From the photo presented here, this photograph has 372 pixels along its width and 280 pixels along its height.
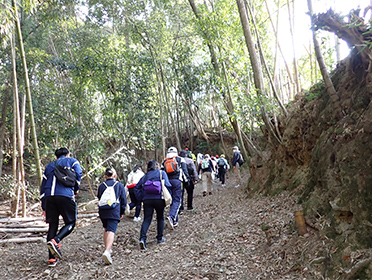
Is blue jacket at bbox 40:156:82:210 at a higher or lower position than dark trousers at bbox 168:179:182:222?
higher

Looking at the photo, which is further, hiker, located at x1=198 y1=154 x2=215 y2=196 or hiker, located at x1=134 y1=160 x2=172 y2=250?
hiker, located at x1=198 y1=154 x2=215 y2=196

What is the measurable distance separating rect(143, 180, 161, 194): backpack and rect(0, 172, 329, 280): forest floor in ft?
3.71

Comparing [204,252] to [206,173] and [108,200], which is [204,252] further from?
[206,173]

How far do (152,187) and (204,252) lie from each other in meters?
1.64

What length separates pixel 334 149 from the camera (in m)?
4.65

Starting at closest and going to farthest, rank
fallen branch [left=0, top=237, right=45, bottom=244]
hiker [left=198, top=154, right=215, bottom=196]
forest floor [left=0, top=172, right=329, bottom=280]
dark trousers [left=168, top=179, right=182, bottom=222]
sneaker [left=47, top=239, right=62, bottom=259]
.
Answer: forest floor [left=0, top=172, right=329, bottom=280], sneaker [left=47, top=239, right=62, bottom=259], fallen branch [left=0, top=237, right=45, bottom=244], dark trousers [left=168, top=179, right=182, bottom=222], hiker [left=198, top=154, right=215, bottom=196]

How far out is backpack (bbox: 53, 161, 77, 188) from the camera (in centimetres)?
509

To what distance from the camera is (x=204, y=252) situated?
5.05m

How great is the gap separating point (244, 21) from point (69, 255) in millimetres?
6857

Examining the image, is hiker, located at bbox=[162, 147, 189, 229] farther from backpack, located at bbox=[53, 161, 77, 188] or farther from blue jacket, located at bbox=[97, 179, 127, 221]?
backpack, located at bbox=[53, 161, 77, 188]

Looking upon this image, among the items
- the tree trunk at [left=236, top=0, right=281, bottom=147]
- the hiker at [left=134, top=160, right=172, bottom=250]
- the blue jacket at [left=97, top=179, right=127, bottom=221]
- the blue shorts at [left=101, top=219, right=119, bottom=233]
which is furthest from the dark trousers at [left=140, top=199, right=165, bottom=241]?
the tree trunk at [left=236, top=0, right=281, bottom=147]

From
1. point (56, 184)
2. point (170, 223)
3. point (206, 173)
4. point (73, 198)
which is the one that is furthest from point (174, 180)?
point (206, 173)

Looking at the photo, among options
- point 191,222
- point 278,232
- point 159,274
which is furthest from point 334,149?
point 191,222

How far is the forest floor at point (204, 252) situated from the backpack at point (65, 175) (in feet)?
4.63
